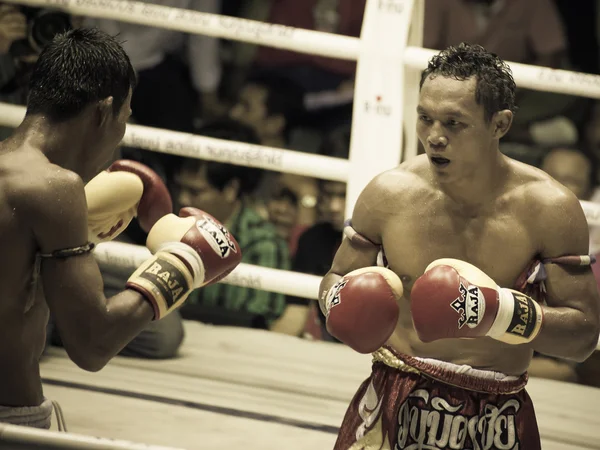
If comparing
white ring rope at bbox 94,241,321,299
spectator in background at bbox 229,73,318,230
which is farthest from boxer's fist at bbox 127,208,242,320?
spectator in background at bbox 229,73,318,230

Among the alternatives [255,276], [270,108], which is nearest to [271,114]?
[270,108]

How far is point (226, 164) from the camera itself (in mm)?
4094

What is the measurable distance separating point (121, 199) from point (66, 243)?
49 cm

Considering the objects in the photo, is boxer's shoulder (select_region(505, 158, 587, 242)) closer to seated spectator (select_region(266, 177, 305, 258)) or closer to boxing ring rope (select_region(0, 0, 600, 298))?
boxing ring rope (select_region(0, 0, 600, 298))

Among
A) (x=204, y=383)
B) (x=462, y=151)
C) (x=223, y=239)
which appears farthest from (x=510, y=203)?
(x=204, y=383)

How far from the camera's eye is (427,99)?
1.94 meters

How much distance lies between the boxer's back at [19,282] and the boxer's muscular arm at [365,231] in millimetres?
593

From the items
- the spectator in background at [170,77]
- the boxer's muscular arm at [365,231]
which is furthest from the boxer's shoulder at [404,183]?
the spectator in background at [170,77]

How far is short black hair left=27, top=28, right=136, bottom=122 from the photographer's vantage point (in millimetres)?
1786

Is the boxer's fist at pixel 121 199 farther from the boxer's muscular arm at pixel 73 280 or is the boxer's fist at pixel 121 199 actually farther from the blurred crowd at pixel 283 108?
the blurred crowd at pixel 283 108

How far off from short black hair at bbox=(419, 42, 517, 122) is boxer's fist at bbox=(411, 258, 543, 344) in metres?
0.32

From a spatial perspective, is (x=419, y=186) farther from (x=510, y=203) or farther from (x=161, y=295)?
(x=161, y=295)

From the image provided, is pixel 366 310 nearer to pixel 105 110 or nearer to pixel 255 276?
pixel 105 110

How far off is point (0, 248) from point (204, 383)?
1.39m
